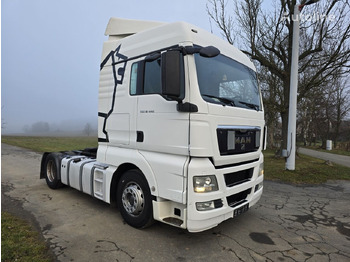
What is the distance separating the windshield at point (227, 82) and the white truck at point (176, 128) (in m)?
0.02

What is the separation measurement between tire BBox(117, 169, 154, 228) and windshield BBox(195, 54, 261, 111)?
5.44ft

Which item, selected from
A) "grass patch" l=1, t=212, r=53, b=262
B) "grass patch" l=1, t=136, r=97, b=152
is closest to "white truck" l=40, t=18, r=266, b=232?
"grass patch" l=1, t=212, r=53, b=262

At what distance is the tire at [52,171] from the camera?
19.6 ft

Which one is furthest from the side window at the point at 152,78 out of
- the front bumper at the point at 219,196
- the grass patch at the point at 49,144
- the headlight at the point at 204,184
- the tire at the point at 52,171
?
the grass patch at the point at 49,144

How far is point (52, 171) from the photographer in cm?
625

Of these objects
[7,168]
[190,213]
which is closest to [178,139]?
[190,213]

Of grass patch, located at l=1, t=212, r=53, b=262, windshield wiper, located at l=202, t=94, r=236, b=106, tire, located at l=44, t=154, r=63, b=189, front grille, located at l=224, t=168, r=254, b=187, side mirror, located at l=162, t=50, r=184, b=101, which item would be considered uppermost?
side mirror, located at l=162, t=50, r=184, b=101

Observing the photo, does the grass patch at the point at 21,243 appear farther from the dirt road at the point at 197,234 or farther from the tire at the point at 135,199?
the tire at the point at 135,199

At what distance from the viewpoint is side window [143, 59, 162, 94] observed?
3.46m

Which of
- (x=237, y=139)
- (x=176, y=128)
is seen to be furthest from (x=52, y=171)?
(x=237, y=139)

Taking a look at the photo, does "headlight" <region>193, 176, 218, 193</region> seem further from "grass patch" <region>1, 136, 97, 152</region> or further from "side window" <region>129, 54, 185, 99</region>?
"grass patch" <region>1, 136, 97, 152</region>

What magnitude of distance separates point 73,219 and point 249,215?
3.22 meters

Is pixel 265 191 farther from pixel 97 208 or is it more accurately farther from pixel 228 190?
pixel 97 208

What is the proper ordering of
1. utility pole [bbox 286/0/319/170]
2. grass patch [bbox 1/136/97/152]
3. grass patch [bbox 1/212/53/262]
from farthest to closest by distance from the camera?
1. grass patch [bbox 1/136/97/152]
2. utility pole [bbox 286/0/319/170]
3. grass patch [bbox 1/212/53/262]
